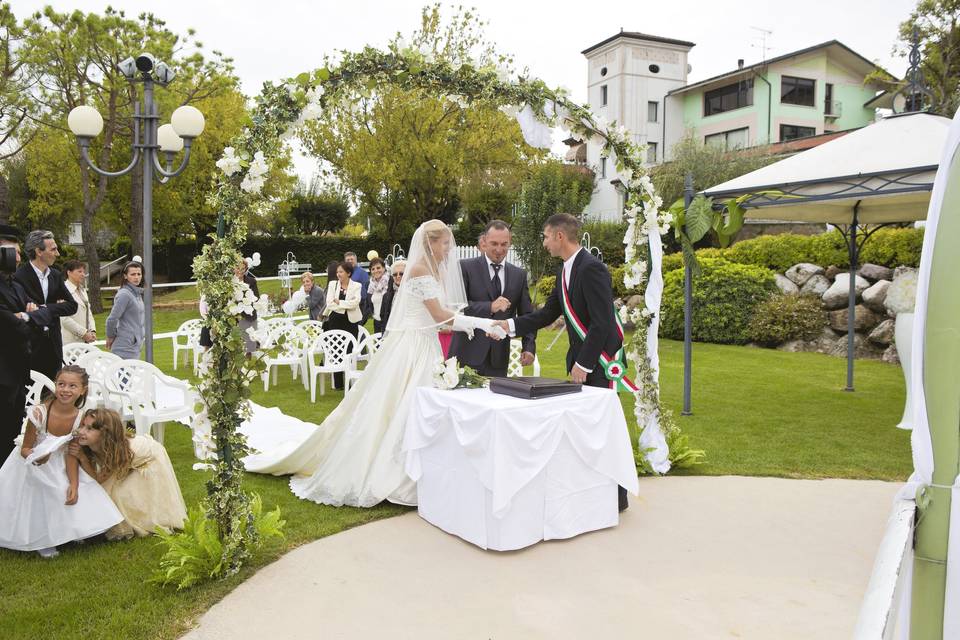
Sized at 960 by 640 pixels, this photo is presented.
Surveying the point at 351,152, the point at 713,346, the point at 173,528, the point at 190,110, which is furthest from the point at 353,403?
the point at 351,152

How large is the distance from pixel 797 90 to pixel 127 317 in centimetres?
3497

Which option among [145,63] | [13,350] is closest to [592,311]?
[13,350]

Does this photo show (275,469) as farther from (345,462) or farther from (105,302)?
(105,302)

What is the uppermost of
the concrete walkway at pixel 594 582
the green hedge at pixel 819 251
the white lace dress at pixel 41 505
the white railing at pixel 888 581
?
the green hedge at pixel 819 251

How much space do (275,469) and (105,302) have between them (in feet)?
82.1

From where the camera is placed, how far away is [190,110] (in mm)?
9203

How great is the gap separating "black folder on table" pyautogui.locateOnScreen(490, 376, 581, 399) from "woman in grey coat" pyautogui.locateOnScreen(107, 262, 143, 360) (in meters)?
4.91

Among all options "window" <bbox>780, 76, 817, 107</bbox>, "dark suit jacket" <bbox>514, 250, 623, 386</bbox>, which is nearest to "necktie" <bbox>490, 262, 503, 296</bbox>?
"dark suit jacket" <bbox>514, 250, 623, 386</bbox>

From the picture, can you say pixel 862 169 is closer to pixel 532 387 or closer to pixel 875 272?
pixel 532 387

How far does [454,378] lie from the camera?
4.93m

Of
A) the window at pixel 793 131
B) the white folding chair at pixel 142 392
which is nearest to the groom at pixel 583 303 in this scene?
the white folding chair at pixel 142 392

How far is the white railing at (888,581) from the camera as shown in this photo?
5.25ft

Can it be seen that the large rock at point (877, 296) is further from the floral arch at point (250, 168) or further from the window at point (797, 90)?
the window at point (797, 90)

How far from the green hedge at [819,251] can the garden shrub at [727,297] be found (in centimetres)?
102
